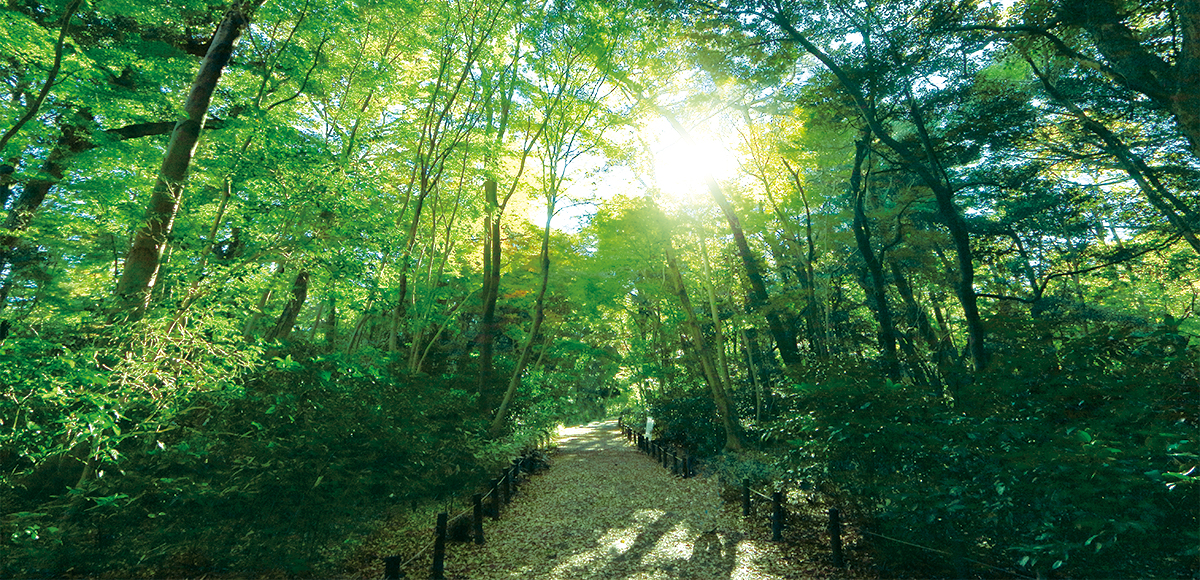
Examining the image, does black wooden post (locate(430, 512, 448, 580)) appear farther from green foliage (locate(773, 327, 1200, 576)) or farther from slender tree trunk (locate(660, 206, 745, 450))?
slender tree trunk (locate(660, 206, 745, 450))

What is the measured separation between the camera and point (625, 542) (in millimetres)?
7055

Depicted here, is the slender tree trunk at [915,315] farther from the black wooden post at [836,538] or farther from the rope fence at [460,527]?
the rope fence at [460,527]

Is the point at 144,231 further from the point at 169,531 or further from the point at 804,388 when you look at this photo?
the point at 804,388

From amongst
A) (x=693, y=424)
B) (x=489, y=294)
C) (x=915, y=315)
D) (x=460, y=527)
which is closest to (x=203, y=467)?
(x=460, y=527)

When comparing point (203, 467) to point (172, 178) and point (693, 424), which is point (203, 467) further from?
point (693, 424)

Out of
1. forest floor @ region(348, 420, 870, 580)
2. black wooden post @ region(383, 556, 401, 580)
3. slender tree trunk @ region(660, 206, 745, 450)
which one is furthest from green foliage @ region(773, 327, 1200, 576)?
slender tree trunk @ region(660, 206, 745, 450)

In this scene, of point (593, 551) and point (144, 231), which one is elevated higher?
point (144, 231)

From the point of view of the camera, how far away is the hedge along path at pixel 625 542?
19.3 feet

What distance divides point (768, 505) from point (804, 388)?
11.6 ft

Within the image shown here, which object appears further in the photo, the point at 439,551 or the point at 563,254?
the point at 563,254

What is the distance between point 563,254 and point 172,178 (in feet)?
35.6

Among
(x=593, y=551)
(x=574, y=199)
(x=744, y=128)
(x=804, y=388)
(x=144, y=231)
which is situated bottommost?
(x=593, y=551)

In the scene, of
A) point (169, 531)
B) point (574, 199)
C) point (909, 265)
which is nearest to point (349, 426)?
point (169, 531)

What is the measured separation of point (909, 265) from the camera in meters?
12.6
